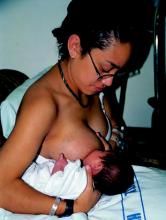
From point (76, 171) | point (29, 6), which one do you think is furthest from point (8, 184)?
point (29, 6)

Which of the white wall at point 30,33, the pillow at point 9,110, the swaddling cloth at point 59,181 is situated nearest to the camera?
the swaddling cloth at point 59,181

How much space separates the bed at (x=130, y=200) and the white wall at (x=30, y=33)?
2.00 feet

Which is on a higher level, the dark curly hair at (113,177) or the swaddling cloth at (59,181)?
the swaddling cloth at (59,181)

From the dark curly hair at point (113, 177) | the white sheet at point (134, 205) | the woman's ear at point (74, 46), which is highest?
the woman's ear at point (74, 46)

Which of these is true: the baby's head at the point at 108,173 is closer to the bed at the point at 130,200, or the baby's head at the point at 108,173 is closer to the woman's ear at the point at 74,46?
the bed at the point at 130,200

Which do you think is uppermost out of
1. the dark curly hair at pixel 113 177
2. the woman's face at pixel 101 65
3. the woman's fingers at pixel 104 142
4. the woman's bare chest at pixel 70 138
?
the woman's face at pixel 101 65

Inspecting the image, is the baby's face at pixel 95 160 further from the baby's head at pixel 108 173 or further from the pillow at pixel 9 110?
the pillow at pixel 9 110

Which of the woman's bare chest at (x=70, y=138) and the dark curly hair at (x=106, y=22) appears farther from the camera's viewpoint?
the woman's bare chest at (x=70, y=138)

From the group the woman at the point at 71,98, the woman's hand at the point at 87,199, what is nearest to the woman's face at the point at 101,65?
the woman at the point at 71,98

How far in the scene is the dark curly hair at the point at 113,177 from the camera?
4.12ft

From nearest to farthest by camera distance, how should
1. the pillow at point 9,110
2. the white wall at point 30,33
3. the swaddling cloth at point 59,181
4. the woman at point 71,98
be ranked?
the woman at point 71,98 → the swaddling cloth at point 59,181 → the pillow at point 9,110 → the white wall at point 30,33

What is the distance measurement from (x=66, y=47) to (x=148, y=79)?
95 centimetres

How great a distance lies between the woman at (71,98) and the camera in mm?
1100

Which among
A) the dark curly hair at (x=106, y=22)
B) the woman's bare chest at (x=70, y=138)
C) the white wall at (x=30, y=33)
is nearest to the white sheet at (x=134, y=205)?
the woman's bare chest at (x=70, y=138)
